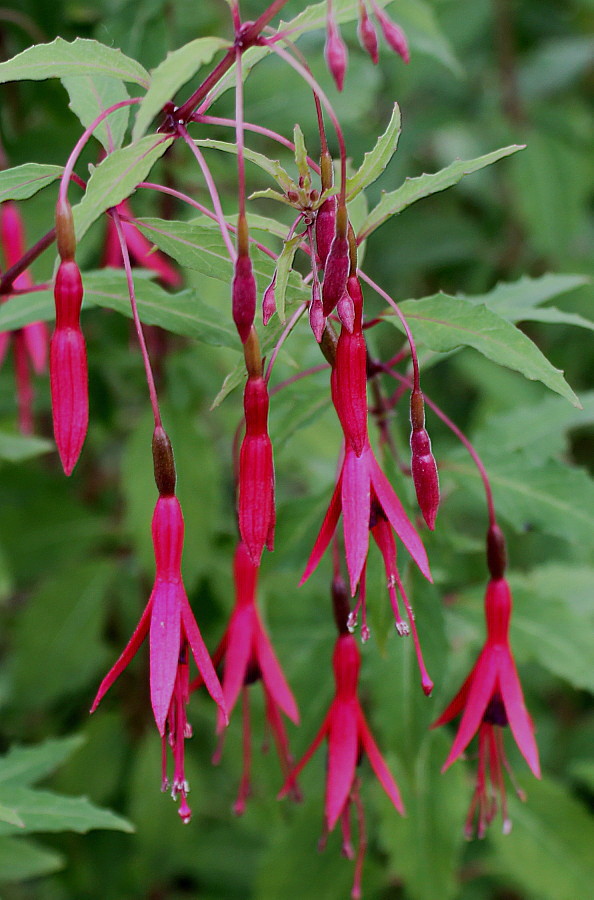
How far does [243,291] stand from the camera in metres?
0.59

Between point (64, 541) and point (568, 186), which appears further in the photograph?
point (568, 186)

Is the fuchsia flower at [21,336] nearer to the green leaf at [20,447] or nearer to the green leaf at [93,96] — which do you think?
the green leaf at [20,447]

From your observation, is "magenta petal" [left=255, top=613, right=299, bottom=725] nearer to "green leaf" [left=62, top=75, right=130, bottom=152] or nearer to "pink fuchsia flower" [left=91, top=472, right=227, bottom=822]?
"pink fuchsia flower" [left=91, top=472, right=227, bottom=822]

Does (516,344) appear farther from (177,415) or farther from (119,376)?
(119,376)

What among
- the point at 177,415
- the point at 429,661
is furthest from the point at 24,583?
the point at 429,661

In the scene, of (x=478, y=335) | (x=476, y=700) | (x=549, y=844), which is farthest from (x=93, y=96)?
(x=549, y=844)

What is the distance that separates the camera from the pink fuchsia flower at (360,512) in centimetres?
66

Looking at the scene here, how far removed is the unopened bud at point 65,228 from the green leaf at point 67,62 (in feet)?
0.37

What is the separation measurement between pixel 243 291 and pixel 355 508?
6.6 inches

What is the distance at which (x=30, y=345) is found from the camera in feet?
3.49

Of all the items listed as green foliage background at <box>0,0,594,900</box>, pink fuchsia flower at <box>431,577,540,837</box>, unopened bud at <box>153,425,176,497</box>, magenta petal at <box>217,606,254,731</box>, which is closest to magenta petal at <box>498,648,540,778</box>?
pink fuchsia flower at <box>431,577,540,837</box>

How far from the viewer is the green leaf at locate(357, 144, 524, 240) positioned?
0.73m

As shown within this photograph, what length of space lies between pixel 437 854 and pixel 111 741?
0.59m

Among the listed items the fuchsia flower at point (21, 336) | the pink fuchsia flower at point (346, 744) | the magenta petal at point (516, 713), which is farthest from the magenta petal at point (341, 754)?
the fuchsia flower at point (21, 336)
